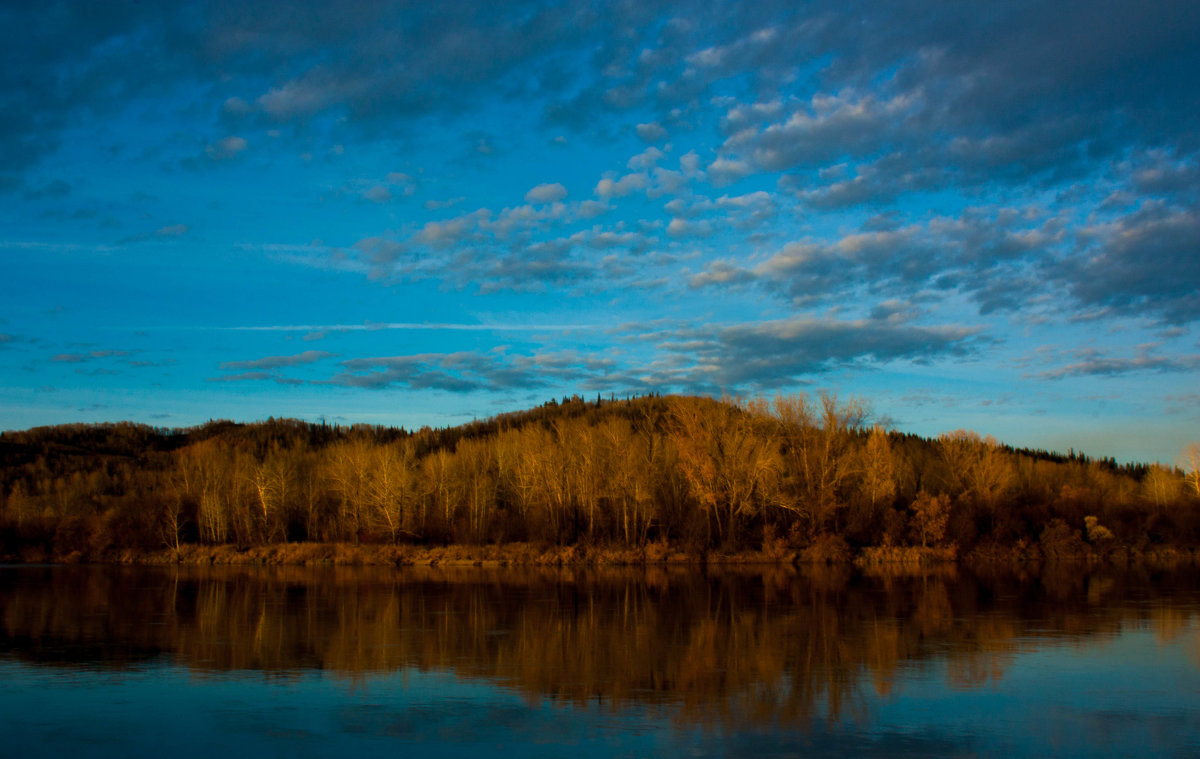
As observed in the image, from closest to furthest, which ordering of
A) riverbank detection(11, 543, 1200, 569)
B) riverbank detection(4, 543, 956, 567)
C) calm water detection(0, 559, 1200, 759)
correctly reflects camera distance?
calm water detection(0, 559, 1200, 759) → riverbank detection(11, 543, 1200, 569) → riverbank detection(4, 543, 956, 567)

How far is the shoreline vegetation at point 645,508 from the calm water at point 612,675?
78.4ft

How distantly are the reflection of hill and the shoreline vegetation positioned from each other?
611 inches

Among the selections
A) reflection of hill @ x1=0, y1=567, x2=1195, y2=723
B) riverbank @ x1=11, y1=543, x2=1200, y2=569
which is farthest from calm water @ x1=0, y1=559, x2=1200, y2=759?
riverbank @ x1=11, y1=543, x2=1200, y2=569

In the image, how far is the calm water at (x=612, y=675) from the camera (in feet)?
39.7

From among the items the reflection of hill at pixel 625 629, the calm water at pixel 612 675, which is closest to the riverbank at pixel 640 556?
the reflection of hill at pixel 625 629

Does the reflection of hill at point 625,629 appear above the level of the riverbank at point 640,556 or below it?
above

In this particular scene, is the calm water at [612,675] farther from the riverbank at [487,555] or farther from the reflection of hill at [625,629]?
the riverbank at [487,555]

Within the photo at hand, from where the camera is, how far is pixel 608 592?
35.1m

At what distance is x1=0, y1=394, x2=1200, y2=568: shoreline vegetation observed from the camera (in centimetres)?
5697

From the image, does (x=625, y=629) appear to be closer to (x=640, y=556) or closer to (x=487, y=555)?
(x=640, y=556)

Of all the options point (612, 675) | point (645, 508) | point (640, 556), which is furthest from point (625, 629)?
point (645, 508)

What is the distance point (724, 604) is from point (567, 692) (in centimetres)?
1545

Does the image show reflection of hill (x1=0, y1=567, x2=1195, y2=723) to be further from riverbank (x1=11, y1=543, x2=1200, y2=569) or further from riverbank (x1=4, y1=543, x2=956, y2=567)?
riverbank (x1=4, y1=543, x2=956, y2=567)

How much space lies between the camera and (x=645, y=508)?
61.1m
